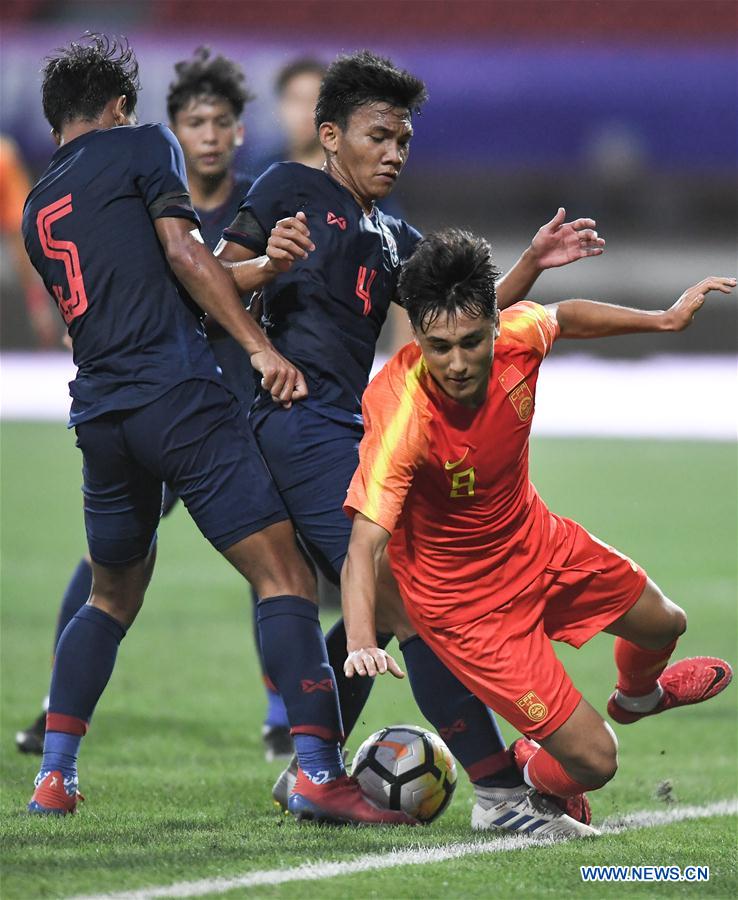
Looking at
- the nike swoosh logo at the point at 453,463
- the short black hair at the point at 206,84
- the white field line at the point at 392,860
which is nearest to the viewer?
the white field line at the point at 392,860

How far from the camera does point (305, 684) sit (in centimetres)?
401

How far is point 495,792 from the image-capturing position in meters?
4.08

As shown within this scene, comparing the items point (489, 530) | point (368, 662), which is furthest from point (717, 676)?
point (368, 662)

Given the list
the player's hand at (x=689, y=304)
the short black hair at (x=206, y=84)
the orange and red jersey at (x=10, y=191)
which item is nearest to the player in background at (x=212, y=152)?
the short black hair at (x=206, y=84)

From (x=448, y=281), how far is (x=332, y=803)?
150cm

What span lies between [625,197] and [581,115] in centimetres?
194

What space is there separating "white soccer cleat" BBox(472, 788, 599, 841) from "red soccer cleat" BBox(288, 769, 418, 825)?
317 millimetres

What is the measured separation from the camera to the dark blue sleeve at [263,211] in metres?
4.10

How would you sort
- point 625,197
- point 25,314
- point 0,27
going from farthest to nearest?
point 0,27
point 625,197
point 25,314

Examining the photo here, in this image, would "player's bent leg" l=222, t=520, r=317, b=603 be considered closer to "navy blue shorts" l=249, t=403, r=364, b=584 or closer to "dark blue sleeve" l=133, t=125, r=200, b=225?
"navy blue shorts" l=249, t=403, r=364, b=584

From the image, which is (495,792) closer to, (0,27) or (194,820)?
(194,820)

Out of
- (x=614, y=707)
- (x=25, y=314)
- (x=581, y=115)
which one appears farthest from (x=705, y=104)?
(x=614, y=707)

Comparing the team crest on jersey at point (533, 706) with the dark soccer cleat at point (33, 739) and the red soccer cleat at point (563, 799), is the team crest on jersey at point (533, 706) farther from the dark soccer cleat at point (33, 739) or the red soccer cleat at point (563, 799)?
the dark soccer cleat at point (33, 739)

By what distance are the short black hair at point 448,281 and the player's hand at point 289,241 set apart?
0.31 metres
